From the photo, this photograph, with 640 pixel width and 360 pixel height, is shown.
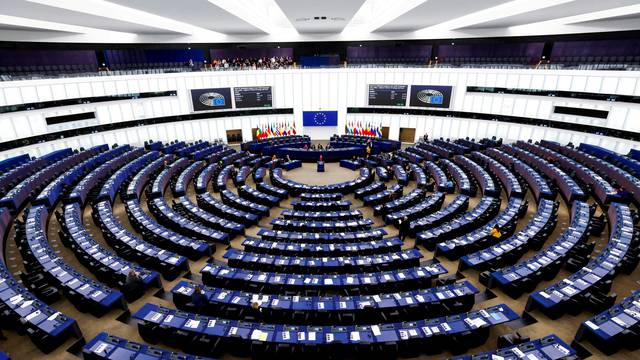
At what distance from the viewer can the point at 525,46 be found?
37.3m

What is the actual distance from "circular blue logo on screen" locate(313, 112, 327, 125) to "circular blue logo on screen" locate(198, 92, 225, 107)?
11309 millimetres

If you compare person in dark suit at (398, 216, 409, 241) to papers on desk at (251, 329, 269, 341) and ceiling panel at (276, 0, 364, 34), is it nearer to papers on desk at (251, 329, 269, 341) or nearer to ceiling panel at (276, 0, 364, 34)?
papers on desk at (251, 329, 269, 341)

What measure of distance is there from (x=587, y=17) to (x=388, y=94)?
18.7 meters

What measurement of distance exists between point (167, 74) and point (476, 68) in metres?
33.8

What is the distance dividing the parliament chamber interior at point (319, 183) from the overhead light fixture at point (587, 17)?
0.60 feet

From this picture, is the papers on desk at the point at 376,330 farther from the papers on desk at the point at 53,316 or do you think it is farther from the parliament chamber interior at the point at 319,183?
the papers on desk at the point at 53,316

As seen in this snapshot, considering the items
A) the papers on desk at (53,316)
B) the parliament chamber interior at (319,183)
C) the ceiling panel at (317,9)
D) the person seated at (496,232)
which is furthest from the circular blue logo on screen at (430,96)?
the papers on desk at (53,316)

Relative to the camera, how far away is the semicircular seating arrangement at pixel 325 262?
10.5 metres

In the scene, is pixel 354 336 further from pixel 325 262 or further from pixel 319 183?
pixel 319 183

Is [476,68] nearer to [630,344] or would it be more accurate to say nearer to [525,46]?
[525,46]

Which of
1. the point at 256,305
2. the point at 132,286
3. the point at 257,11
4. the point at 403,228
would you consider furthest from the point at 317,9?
the point at 132,286

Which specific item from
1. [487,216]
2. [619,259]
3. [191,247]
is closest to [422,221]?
[487,216]

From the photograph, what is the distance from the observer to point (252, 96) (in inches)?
1527

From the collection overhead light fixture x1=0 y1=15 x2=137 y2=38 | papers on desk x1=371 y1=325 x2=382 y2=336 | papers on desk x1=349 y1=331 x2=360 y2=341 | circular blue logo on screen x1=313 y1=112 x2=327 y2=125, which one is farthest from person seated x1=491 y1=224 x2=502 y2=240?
overhead light fixture x1=0 y1=15 x2=137 y2=38
